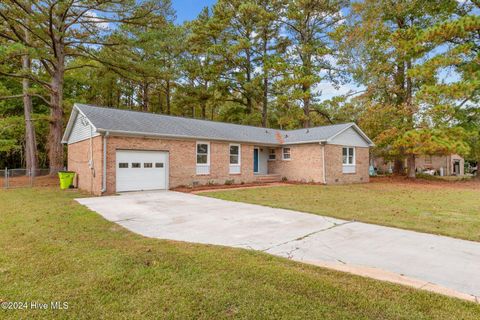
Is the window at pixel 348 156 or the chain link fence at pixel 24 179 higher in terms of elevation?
the window at pixel 348 156

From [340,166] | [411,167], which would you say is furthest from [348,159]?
[411,167]

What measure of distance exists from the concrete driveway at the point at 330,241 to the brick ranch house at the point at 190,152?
15.4ft

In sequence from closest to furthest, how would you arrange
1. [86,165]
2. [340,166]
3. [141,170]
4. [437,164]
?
[141,170] → [86,165] → [340,166] → [437,164]

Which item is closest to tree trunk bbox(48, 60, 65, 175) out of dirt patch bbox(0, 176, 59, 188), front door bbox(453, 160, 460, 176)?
dirt patch bbox(0, 176, 59, 188)

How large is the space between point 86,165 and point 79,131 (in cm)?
253

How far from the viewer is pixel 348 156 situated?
64.1ft

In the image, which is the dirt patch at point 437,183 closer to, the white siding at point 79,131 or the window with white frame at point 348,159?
the window with white frame at point 348,159

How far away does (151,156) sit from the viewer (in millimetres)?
13648

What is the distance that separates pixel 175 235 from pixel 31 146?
20327 millimetres

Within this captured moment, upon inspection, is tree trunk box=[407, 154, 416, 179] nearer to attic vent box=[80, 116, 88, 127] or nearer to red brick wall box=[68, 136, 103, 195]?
red brick wall box=[68, 136, 103, 195]

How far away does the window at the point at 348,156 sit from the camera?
19.3 meters

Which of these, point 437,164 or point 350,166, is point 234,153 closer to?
point 350,166

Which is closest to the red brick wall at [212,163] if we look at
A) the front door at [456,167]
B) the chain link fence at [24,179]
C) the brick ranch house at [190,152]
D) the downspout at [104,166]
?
the brick ranch house at [190,152]

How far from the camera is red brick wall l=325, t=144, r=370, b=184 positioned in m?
18.0
